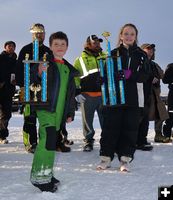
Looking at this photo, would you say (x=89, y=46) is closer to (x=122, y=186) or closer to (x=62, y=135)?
(x=62, y=135)

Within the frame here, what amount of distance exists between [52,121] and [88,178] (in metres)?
0.95

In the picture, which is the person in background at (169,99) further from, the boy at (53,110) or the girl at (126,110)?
the boy at (53,110)

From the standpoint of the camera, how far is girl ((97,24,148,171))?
511 cm

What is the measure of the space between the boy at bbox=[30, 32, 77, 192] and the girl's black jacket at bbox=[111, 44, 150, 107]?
3.13 ft

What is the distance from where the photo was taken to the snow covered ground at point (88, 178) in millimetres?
3943

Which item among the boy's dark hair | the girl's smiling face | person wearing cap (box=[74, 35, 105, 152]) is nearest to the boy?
the boy's dark hair

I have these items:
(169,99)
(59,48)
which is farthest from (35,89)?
(169,99)

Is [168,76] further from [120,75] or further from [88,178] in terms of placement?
[88,178]

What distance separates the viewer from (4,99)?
26.2ft

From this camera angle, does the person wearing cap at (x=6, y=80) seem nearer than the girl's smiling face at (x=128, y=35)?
No

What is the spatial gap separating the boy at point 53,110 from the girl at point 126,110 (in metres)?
0.90

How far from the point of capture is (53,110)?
4.09 meters

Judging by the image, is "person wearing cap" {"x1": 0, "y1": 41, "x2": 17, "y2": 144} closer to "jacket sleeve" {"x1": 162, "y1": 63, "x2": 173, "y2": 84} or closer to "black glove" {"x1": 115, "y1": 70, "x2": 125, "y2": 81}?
"jacket sleeve" {"x1": 162, "y1": 63, "x2": 173, "y2": 84}

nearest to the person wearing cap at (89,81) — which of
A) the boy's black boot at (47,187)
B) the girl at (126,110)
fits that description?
the girl at (126,110)
